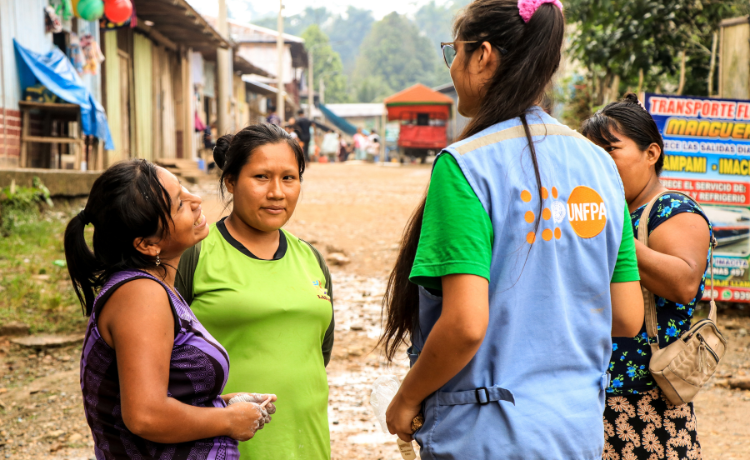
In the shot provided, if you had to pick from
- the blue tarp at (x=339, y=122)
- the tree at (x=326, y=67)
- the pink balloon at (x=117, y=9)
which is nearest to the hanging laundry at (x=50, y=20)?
the pink balloon at (x=117, y=9)

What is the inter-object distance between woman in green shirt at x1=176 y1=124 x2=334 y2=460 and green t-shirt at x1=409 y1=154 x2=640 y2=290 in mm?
787

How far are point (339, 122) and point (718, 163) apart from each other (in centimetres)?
3786

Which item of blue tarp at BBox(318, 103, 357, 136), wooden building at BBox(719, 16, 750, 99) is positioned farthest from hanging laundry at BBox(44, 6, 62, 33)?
blue tarp at BBox(318, 103, 357, 136)

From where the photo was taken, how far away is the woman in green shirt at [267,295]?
2049 mm

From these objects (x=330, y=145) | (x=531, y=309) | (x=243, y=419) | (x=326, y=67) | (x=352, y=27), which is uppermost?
(x=352, y=27)

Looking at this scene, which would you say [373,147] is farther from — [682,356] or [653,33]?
[682,356]

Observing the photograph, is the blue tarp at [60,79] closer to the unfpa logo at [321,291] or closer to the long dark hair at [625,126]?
the unfpa logo at [321,291]

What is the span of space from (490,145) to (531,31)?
0.93 ft

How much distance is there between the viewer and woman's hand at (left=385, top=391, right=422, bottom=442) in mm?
1530

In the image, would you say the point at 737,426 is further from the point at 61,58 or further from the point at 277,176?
the point at 61,58

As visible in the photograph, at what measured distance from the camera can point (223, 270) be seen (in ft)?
6.91

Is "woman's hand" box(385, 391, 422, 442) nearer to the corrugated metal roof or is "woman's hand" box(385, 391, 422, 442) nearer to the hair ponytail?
the hair ponytail

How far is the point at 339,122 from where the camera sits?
4244 centimetres

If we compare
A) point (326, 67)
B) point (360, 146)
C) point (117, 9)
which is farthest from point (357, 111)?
point (117, 9)
